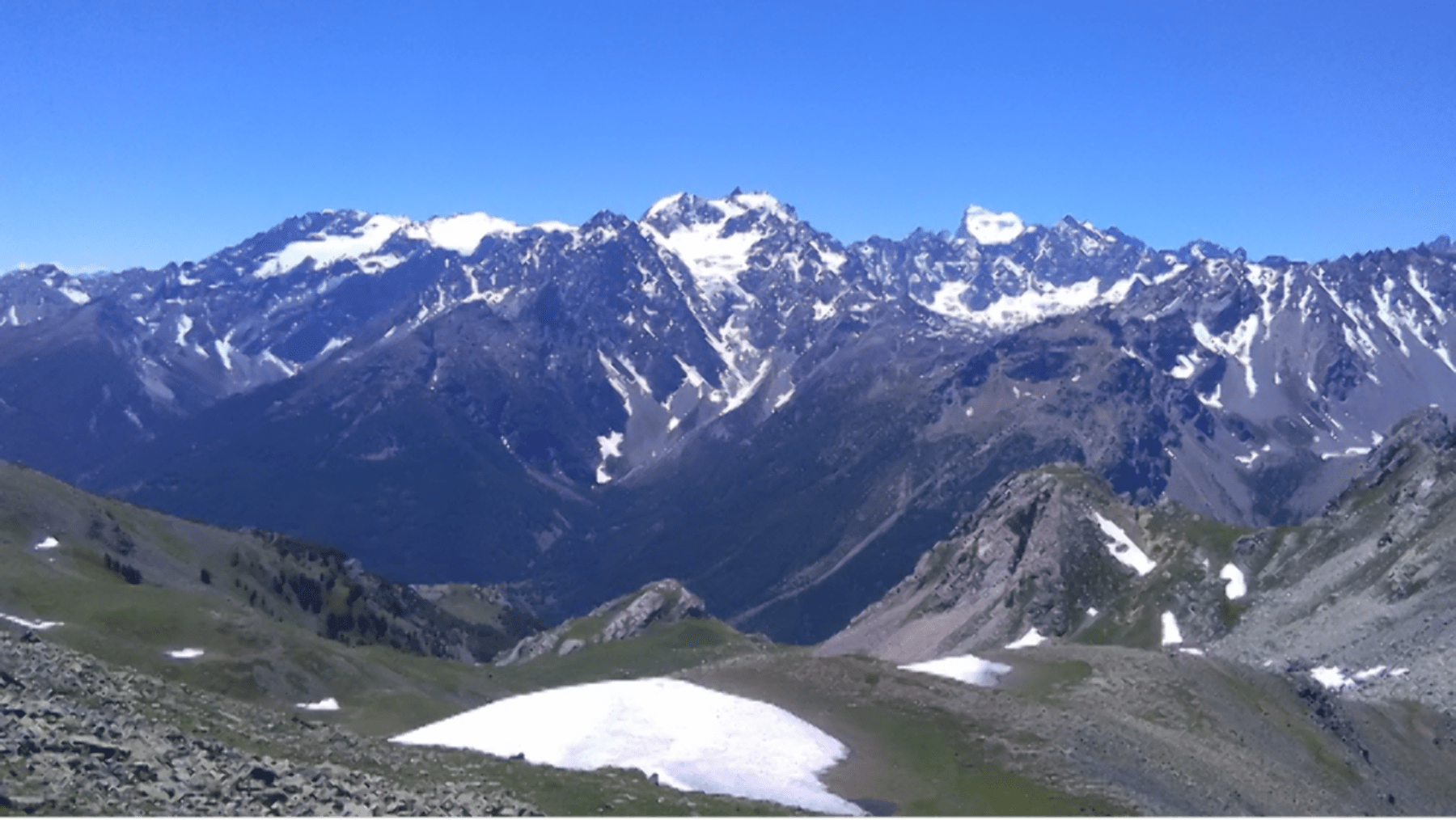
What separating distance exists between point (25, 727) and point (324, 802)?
9.01 metres

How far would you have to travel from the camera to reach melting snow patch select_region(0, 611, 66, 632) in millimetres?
146250

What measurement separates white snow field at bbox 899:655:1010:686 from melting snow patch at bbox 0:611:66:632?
99565 millimetres

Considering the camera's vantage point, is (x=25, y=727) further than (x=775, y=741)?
No

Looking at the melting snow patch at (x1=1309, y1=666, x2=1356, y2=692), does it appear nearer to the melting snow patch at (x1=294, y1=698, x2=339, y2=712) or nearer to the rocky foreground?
the melting snow patch at (x1=294, y1=698, x2=339, y2=712)

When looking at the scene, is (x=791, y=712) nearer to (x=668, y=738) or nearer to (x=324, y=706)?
(x=668, y=738)

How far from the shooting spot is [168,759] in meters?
41.3

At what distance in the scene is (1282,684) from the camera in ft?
352

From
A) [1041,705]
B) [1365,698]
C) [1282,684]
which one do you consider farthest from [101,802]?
[1365,698]

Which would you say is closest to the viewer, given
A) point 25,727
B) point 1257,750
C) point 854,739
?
point 25,727

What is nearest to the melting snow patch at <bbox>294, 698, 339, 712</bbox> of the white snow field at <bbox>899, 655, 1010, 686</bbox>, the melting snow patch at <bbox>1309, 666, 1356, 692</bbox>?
the white snow field at <bbox>899, 655, 1010, 686</bbox>

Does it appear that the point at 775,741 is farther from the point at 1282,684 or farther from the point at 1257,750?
the point at 1282,684

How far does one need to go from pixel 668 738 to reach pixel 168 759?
110 feet

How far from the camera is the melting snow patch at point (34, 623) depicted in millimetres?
146250

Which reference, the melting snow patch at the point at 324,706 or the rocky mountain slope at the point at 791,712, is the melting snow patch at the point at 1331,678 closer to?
the rocky mountain slope at the point at 791,712
